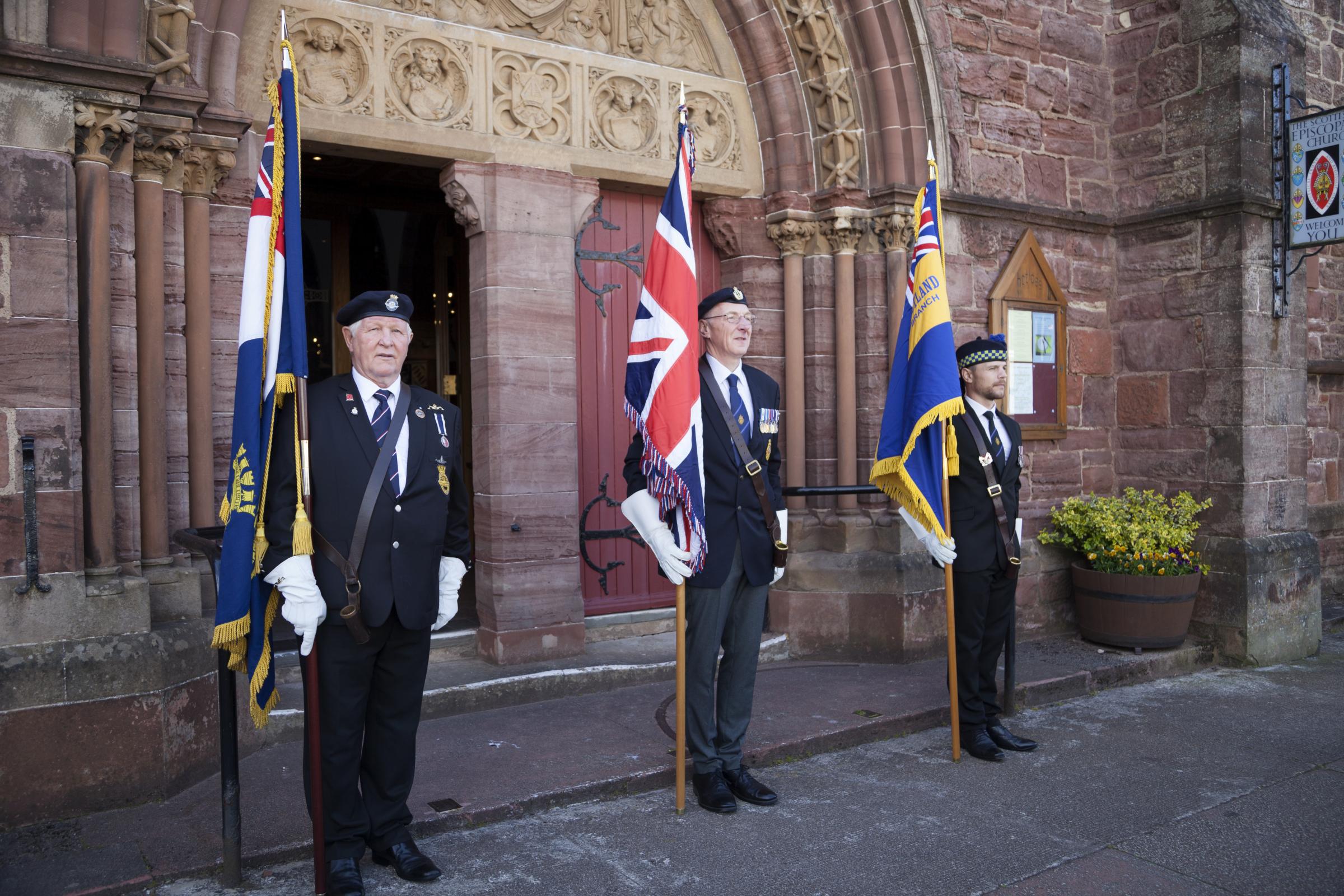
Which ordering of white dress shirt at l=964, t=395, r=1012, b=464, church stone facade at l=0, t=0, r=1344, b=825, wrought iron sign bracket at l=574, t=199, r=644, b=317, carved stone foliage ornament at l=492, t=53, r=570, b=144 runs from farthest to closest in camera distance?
1. wrought iron sign bracket at l=574, t=199, r=644, b=317
2. carved stone foliage ornament at l=492, t=53, r=570, b=144
3. white dress shirt at l=964, t=395, r=1012, b=464
4. church stone facade at l=0, t=0, r=1344, b=825

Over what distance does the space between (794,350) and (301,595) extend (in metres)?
4.17

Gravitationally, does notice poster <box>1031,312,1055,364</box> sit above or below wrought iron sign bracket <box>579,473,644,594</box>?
above

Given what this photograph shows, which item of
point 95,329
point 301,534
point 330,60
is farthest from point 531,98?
point 301,534

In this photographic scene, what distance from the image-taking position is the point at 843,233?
6613 millimetres

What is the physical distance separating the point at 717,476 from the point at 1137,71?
208 inches

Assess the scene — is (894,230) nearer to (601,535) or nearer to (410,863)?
(601,535)

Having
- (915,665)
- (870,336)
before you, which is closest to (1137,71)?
(870,336)

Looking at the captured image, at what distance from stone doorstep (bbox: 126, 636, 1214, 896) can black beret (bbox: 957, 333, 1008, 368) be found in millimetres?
1749

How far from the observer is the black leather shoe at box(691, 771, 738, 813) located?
4047 millimetres

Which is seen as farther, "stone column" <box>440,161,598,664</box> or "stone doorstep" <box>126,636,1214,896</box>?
"stone column" <box>440,161,598,664</box>

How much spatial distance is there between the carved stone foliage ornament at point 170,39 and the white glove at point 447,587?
243 cm

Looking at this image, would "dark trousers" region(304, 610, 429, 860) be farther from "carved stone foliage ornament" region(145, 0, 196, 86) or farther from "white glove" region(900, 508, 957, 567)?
"carved stone foliage ornament" region(145, 0, 196, 86)

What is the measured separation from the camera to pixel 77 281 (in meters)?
4.02

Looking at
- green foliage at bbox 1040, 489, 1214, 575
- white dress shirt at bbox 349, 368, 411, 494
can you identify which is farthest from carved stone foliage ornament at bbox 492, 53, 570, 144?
green foliage at bbox 1040, 489, 1214, 575
